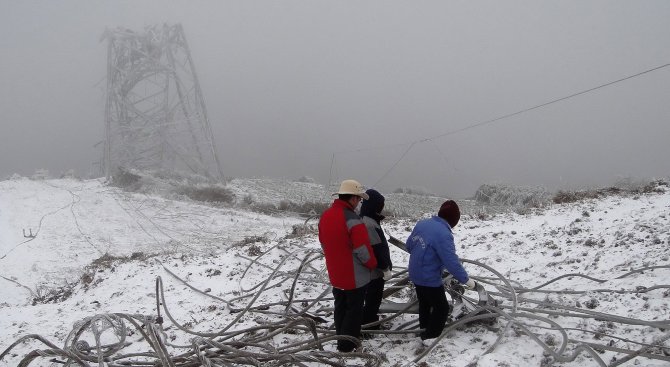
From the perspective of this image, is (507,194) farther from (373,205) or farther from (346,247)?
(346,247)

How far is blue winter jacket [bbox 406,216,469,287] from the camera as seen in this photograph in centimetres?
455

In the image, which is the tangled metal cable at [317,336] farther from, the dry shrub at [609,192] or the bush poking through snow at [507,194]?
the bush poking through snow at [507,194]

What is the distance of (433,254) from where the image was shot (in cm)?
469

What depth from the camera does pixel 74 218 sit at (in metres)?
16.5

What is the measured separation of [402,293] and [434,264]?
5.86ft

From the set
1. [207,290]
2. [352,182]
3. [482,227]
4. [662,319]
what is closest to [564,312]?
[662,319]

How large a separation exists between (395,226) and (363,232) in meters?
5.97

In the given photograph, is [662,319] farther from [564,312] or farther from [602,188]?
[602,188]

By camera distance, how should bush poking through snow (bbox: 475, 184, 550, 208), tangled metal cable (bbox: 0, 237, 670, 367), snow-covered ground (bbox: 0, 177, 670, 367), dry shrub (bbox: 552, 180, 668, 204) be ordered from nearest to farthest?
tangled metal cable (bbox: 0, 237, 670, 367) → snow-covered ground (bbox: 0, 177, 670, 367) → dry shrub (bbox: 552, 180, 668, 204) → bush poking through snow (bbox: 475, 184, 550, 208)

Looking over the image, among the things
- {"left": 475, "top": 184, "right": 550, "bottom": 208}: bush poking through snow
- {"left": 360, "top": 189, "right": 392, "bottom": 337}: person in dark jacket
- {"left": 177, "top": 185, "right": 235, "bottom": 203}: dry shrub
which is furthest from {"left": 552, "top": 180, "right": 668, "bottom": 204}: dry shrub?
{"left": 177, "top": 185, "right": 235, "bottom": 203}: dry shrub

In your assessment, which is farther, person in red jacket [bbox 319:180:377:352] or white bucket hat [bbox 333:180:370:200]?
white bucket hat [bbox 333:180:370:200]

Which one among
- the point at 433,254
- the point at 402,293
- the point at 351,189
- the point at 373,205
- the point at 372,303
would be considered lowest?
the point at 402,293

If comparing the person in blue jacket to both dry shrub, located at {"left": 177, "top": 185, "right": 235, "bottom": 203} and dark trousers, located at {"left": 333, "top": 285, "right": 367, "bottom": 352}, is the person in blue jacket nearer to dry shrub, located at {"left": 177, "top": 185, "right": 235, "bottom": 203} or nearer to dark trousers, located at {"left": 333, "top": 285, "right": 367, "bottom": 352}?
dark trousers, located at {"left": 333, "top": 285, "right": 367, "bottom": 352}

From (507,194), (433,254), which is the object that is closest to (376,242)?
(433,254)
